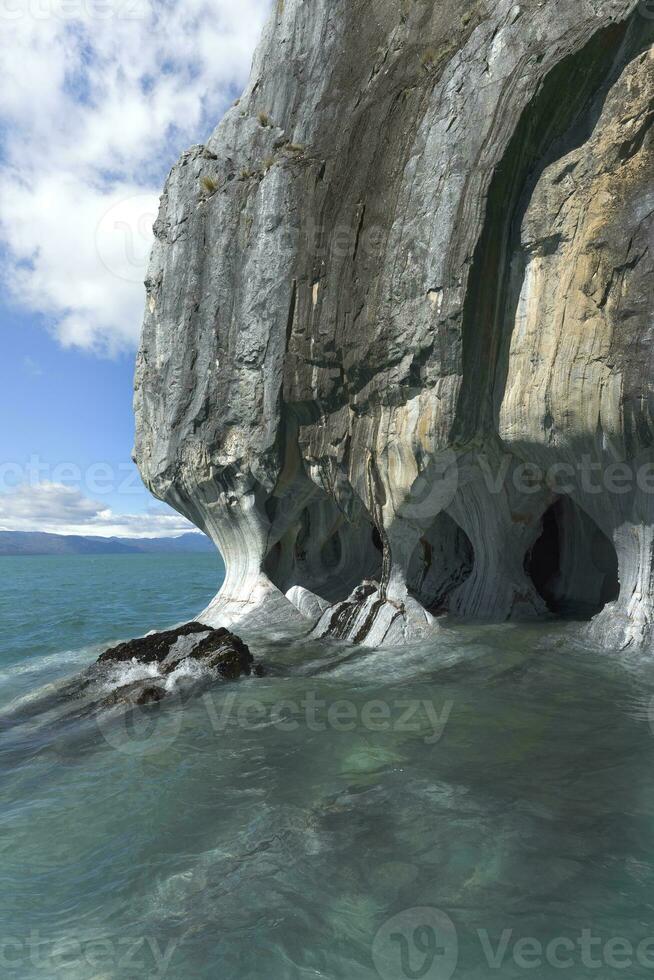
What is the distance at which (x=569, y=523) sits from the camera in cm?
1616

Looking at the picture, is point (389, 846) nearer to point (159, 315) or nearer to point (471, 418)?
point (471, 418)

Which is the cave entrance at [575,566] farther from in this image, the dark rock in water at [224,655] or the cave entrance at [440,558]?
the dark rock in water at [224,655]

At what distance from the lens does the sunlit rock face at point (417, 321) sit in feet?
34.2

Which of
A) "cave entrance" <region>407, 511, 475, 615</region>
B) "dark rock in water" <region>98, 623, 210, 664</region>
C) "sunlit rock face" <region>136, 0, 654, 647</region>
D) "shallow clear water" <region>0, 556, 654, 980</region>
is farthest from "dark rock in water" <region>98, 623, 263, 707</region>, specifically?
"cave entrance" <region>407, 511, 475, 615</region>

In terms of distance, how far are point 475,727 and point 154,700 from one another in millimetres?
4963

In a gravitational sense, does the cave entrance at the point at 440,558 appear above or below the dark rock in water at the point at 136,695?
above

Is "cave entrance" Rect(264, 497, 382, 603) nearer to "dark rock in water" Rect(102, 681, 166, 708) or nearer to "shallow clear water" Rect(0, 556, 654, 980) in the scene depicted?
"dark rock in water" Rect(102, 681, 166, 708)

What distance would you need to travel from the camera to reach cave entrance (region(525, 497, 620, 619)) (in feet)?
51.2

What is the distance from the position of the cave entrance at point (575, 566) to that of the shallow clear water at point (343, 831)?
19.4 feet

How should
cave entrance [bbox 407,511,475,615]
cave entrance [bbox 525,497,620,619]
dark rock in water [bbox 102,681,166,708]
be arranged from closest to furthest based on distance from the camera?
dark rock in water [bbox 102,681,166,708] → cave entrance [bbox 525,497,620,619] → cave entrance [bbox 407,511,475,615]

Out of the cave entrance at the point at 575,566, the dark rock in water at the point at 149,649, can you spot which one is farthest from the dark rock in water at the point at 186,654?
the cave entrance at the point at 575,566

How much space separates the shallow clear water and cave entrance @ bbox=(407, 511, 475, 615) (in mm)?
6922

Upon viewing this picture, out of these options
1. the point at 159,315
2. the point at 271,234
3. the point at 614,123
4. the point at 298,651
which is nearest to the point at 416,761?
the point at 298,651

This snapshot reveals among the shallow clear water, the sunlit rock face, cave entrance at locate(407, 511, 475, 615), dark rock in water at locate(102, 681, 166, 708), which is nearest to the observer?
the shallow clear water
